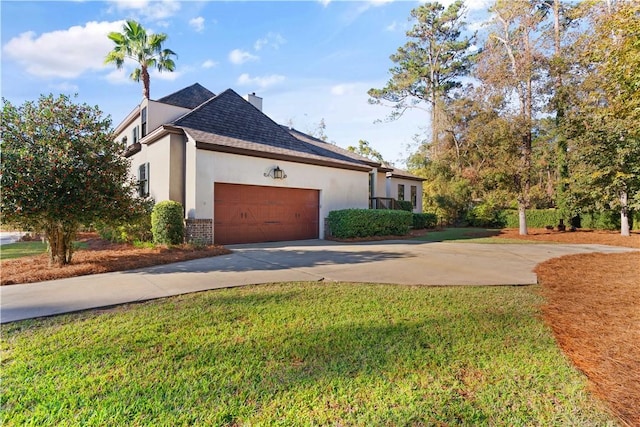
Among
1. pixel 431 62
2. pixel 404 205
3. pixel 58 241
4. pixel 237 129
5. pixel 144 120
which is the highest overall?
pixel 431 62

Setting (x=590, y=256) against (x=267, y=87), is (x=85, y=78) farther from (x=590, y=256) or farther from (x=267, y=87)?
(x=590, y=256)

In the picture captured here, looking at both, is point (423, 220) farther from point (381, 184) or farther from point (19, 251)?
point (19, 251)

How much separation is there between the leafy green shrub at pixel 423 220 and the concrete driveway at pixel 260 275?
10501 millimetres

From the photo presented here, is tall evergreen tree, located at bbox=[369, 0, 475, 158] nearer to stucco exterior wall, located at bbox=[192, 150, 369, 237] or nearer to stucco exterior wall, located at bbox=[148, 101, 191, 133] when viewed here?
stucco exterior wall, located at bbox=[192, 150, 369, 237]

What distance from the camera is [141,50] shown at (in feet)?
55.7

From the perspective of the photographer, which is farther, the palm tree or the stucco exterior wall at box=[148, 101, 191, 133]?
the palm tree

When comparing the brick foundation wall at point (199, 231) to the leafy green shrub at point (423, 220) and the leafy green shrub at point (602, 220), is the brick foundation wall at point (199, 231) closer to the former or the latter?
the leafy green shrub at point (423, 220)

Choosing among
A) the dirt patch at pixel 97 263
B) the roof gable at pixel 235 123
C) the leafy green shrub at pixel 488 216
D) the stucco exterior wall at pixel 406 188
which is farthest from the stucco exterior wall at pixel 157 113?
the leafy green shrub at pixel 488 216

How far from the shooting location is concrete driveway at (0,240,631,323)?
4238 mm

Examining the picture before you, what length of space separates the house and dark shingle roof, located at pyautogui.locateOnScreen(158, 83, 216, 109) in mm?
45

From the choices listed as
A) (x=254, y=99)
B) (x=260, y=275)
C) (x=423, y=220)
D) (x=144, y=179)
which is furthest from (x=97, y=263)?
(x=423, y=220)

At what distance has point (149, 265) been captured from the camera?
21.9 ft

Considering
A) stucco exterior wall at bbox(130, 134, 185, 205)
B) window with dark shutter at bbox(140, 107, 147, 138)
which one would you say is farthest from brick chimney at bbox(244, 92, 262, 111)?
stucco exterior wall at bbox(130, 134, 185, 205)

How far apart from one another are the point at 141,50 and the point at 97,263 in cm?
1532
